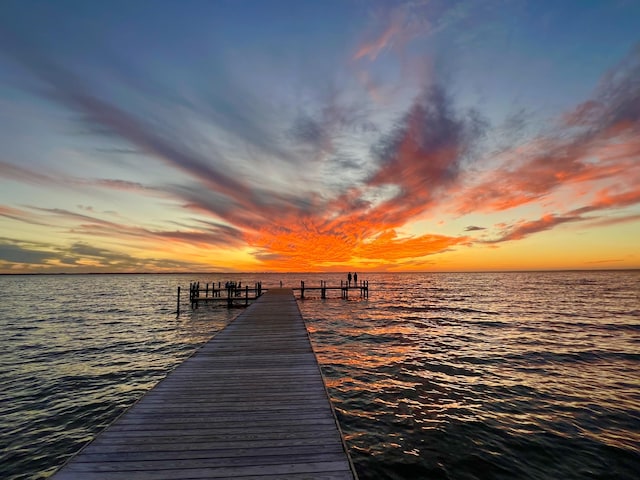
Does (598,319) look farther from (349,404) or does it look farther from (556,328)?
(349,404)

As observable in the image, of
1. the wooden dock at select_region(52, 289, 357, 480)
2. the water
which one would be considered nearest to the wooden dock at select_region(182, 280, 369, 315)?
the water

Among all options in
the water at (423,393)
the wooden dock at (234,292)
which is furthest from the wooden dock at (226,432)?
the wooden dock at (234,292)

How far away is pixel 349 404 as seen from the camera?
10.4 meters

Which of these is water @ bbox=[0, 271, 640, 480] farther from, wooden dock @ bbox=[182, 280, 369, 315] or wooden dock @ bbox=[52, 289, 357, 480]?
wooden dock @ bbox=[182, 280, 369, 315]

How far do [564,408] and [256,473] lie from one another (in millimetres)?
10681

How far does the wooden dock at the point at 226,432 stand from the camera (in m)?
4.13

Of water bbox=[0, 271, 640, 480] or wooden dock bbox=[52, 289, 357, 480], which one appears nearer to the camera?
wooden dock bbox=[52, 289, 357, 480]

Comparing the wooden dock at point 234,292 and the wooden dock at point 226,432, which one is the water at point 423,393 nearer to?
the wooden dock at point 226,432

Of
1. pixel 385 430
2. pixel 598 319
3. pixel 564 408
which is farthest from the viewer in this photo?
pixel 598 319

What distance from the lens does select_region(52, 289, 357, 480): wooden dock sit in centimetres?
413

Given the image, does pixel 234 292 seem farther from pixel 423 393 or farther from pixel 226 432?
pixel 226 432

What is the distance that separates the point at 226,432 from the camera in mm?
5062

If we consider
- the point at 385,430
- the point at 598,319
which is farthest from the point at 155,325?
the point at 598,319

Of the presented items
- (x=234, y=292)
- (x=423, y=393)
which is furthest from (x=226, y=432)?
(x=234, y=292)
